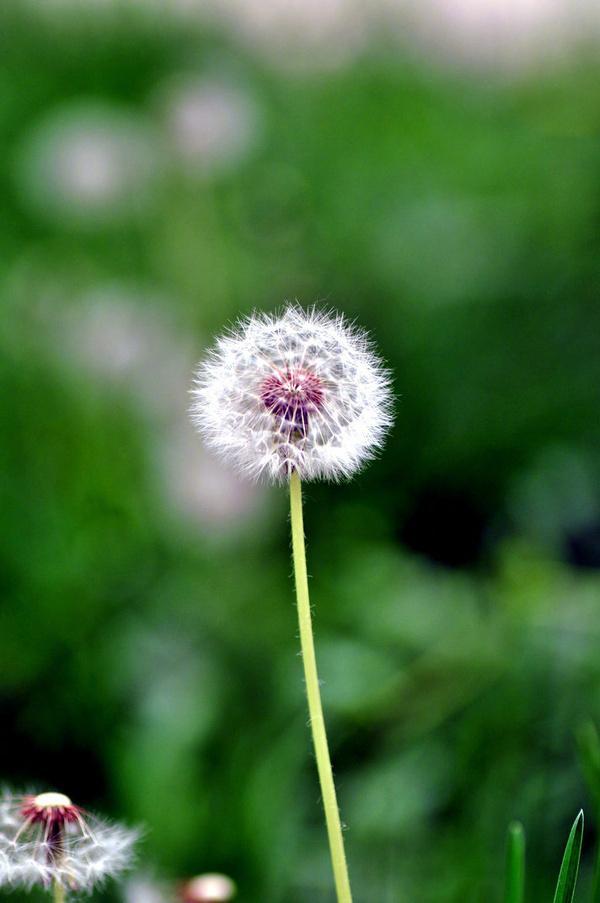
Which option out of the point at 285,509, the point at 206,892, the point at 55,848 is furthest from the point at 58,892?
the point at 285,509

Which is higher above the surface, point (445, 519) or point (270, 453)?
point (445, 519)

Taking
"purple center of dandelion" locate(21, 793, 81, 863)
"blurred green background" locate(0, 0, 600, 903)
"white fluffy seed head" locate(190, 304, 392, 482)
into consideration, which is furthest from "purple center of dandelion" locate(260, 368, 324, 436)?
"blurred green background" locate(0, 0, 600, 903)

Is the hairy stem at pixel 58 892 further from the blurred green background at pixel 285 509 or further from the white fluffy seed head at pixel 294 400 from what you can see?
the blurred green background at pixel 285 509

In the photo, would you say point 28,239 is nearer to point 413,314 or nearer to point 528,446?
point 413,314

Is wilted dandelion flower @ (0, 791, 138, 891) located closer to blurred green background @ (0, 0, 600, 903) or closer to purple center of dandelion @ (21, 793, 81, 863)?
purple center of dandelion @ (21, 793, 81, 863)

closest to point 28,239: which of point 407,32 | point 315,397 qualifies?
point 407,32

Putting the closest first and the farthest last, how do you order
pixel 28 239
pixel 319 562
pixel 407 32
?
pixel 319 562, pixel 28 239, pixel 407 32

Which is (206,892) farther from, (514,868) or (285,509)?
(285,509)
